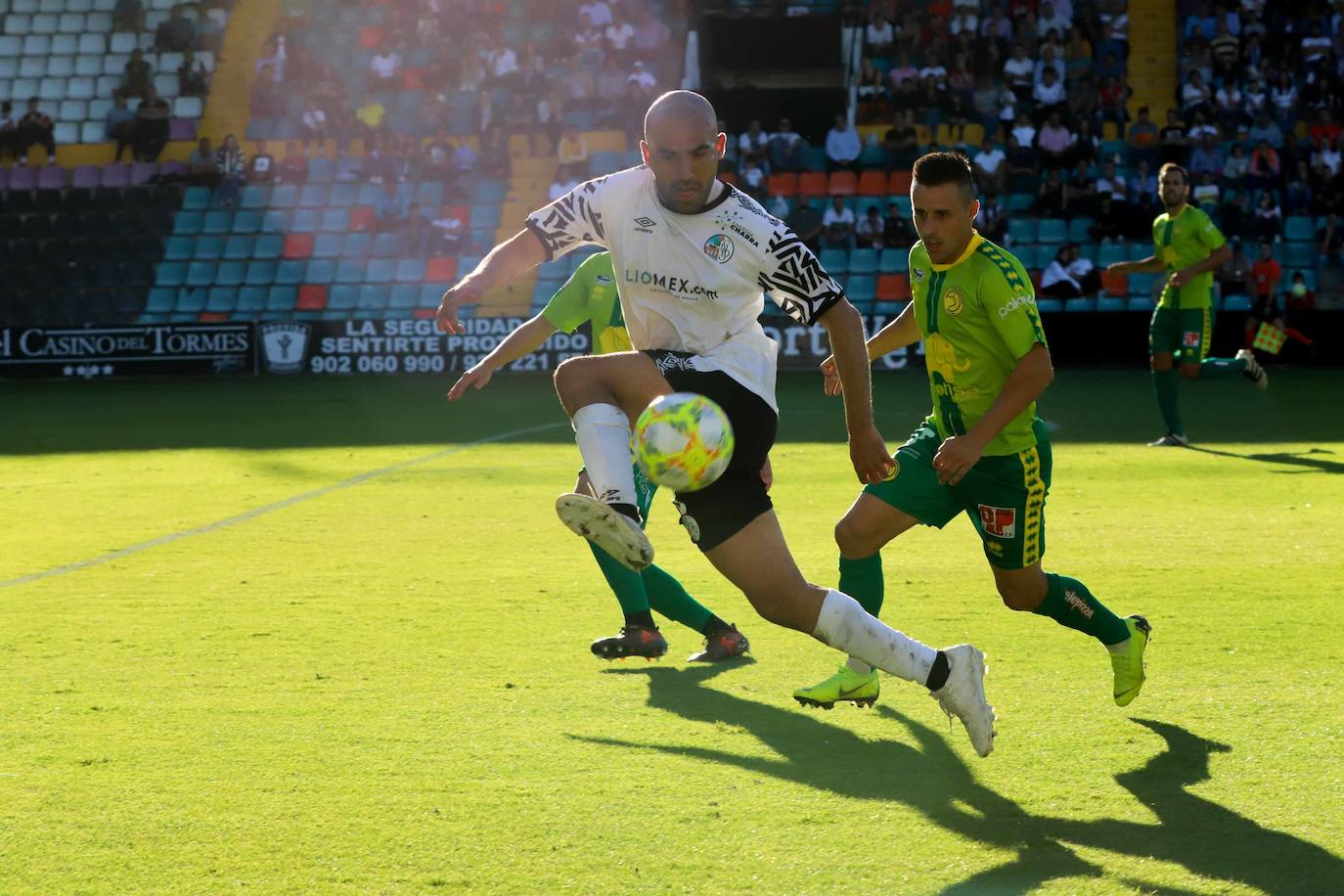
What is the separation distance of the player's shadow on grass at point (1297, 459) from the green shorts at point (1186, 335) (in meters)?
0.84

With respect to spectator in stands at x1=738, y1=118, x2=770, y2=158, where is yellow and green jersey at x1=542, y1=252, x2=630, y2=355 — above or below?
below

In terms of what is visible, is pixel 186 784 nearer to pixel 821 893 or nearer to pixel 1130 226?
pixel 821 893

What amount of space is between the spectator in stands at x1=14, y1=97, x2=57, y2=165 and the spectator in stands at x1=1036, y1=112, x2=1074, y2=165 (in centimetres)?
1807

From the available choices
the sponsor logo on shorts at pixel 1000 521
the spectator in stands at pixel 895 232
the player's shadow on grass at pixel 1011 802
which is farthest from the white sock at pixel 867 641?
the spectator in stands at pixel 895 232

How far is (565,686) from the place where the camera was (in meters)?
5.79

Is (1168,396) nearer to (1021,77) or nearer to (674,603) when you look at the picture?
(674,603)

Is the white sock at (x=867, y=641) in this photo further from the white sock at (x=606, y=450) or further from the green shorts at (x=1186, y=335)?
the green shorts at (x=1186, y=335)

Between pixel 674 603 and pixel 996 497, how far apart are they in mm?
1616

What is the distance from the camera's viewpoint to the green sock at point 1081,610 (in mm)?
5371

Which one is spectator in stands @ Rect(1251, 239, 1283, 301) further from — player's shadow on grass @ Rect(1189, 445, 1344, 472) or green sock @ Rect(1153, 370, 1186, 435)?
player's shadow on grass @ Rect(1189, 445, 1344, 472)

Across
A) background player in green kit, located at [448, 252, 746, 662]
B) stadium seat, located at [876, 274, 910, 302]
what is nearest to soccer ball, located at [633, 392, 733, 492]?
background player in green kit, located at [448, 252, 746, 662]

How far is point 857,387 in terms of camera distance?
15.1 ft

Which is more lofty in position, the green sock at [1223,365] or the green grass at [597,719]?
the green sock at [1223,365]

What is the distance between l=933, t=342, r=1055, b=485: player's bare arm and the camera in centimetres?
479
